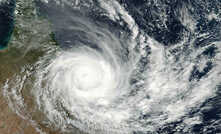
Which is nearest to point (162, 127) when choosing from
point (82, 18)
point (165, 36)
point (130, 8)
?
point (165, 36)

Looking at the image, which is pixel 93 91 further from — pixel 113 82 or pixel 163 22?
pixel 163 22

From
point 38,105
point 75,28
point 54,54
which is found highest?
point 75,28

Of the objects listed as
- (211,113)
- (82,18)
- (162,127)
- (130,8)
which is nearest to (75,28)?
(82,18)

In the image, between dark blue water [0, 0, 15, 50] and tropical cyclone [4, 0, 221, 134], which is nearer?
tropical cyclone [4, 0, 221, 134]

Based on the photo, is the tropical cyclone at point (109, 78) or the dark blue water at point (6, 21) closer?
the tropical cyclone at point (109, 78)

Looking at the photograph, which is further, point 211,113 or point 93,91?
point 93,91

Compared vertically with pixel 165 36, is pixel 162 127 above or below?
below
